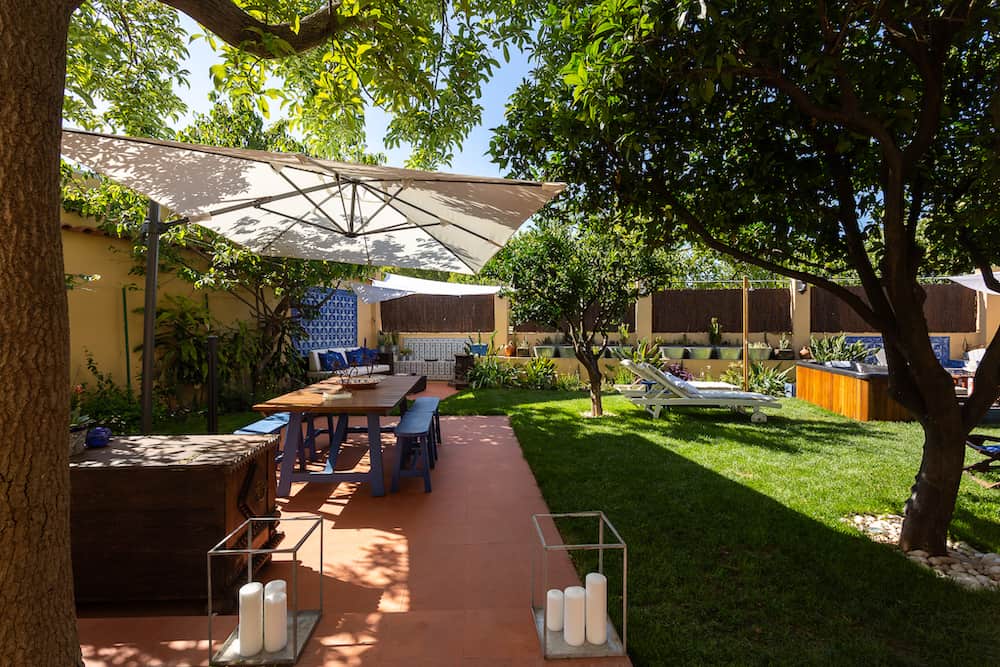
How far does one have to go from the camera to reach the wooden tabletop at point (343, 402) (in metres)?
4.20

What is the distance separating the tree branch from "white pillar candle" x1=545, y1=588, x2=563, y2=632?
3.08 metres

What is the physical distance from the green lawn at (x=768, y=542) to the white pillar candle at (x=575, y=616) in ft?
1.00

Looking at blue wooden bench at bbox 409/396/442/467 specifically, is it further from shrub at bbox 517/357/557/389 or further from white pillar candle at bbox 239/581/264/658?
shrub at bbox 517/357/557/389

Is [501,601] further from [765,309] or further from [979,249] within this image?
[765,309]

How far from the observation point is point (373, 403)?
4.34m

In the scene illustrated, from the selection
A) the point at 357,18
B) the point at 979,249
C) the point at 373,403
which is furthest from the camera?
the point at 373,403

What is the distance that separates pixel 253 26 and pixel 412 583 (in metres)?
3.27

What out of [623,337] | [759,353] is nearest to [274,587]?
[623,337]

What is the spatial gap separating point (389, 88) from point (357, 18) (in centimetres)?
48

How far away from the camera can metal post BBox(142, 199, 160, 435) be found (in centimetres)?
401

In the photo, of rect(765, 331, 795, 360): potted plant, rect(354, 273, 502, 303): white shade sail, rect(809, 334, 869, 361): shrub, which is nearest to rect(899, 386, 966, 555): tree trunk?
rect(354, 273, 502, 303): white shade sail

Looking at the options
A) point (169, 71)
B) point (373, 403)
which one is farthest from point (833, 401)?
point (169, 71)

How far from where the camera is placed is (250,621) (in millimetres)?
2049

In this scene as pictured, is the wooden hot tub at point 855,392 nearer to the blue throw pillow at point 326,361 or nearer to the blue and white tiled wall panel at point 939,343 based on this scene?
the blue and white tiled wall panel at point 939,343
